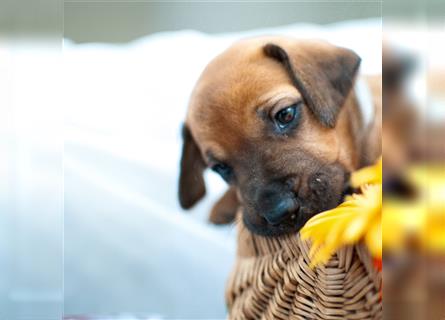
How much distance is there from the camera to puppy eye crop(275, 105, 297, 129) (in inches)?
52.5

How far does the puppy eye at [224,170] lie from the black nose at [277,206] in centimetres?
17

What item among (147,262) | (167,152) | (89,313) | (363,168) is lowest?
(89,313)

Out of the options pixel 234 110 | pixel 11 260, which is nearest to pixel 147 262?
pixel 11 260

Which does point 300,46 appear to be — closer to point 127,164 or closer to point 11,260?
point 127,164

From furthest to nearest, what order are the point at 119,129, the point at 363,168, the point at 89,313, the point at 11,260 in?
the point at 119,129
the point at 89,313
the point at 11,260
the point at 363,168

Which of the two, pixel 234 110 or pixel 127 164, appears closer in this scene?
pixel 234 110

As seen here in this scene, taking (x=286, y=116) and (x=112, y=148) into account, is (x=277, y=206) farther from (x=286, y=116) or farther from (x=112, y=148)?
(x=112, y=148)

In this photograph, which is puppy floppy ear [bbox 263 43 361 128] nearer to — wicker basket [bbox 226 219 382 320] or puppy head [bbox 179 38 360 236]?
puppy head [bbox 179 38 360 236]

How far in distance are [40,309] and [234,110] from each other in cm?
61

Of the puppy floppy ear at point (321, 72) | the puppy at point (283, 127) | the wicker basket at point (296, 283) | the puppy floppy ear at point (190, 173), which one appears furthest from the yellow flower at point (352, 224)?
the puppy floppy ear at point (190, 173)

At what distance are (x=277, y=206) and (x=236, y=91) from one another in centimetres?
30

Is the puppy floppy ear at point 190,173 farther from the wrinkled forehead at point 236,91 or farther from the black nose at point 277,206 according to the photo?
the black nose at point 277,206

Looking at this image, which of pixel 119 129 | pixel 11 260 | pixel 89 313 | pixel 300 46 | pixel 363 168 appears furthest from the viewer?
pixel 119 129

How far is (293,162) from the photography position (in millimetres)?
1291
